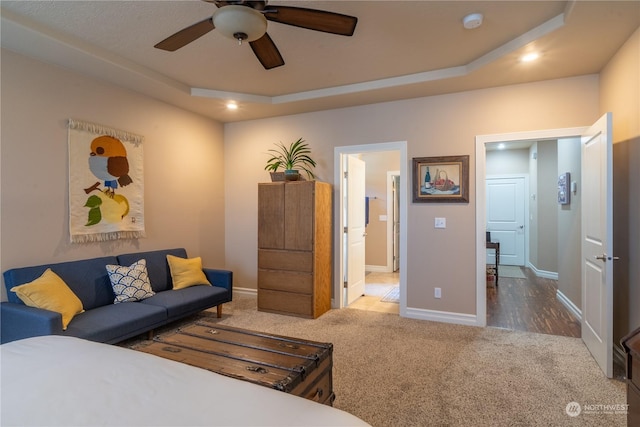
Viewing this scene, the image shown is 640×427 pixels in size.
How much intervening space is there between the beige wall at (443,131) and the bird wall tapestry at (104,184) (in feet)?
5.58

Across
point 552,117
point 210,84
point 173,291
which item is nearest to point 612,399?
point 552,117

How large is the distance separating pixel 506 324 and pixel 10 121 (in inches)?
202

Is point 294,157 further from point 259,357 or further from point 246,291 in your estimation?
point 259,357

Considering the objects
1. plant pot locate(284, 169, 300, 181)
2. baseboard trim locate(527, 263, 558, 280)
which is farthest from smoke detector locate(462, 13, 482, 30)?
baseboard trim locate(527, 263, 558, 280)

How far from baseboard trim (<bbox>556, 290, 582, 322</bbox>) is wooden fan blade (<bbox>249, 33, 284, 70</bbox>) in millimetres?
4218

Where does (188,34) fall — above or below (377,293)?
above

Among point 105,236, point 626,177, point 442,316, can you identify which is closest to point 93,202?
point 105,236

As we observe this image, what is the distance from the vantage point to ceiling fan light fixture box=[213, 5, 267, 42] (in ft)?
5.63

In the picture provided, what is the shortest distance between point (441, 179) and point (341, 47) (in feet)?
6.07

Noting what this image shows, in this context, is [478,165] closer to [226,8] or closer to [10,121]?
[226,8]

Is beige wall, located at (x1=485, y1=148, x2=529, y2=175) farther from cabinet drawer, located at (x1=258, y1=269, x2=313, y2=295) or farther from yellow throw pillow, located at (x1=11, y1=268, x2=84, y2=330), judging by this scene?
yellow throw pillow, located at (x1=11, y1=268, x2=84, y2=330)

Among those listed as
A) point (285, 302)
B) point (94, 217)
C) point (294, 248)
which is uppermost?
point (94, 217)

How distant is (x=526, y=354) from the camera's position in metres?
2.93

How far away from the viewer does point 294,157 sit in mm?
4562
